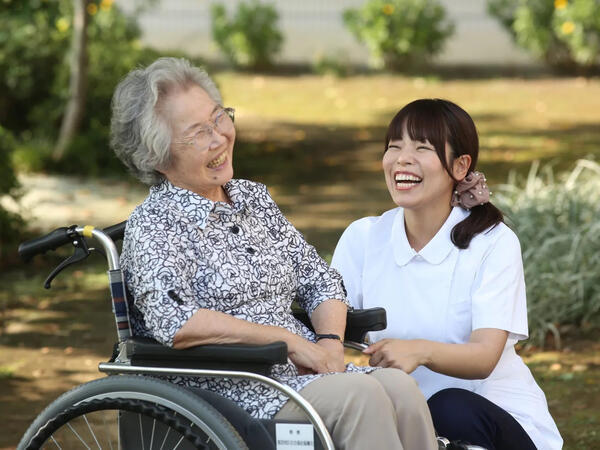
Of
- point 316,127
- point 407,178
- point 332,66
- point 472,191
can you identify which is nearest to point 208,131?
point 407,178

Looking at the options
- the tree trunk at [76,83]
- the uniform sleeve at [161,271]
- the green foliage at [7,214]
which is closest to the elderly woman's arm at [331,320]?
the uniform sleeve at [161,271]

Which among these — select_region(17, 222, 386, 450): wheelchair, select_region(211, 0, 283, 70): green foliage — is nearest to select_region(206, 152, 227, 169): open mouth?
select_region(17, 222, 386, 450): wheelchair

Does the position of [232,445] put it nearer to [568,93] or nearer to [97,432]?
[97,432]

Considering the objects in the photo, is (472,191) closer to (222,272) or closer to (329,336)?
(329,336)

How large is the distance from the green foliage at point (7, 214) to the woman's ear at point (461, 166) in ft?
15.5

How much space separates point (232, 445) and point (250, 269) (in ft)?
1.84

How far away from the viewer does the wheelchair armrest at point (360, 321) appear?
3.12 meters

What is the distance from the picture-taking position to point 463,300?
3176 millimetres

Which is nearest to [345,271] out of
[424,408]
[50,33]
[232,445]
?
[424,408]

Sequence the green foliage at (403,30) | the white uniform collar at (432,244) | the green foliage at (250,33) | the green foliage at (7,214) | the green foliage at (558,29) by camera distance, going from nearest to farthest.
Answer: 1. the white uniform collar at (432,244)
2. the green foliage at (7,214)
3. the green foliage at (558,29)
4. the green foliage at (403,30)
5. the green foliage at (250,33)

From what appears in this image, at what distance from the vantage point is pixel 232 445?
8.45ft

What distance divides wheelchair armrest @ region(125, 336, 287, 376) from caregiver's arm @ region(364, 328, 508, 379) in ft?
1.40

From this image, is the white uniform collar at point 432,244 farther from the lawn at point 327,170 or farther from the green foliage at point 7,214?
the green foliage at point 7,214

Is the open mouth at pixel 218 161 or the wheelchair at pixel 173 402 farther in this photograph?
the open mouth at pixel 218 161
